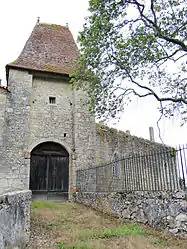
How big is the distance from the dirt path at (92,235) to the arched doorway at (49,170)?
15.3 ft

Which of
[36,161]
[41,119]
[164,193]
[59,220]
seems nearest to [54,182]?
[36,161]

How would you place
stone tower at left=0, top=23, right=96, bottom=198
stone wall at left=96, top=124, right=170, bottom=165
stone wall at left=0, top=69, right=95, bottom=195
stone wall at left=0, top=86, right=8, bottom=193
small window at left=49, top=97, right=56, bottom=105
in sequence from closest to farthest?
1. stone wall at left=0, top=86, right=8, bottom=193
2. stone wall at left=0, top=69, right=95, bottom=195
3. stone tower at left=0, top=23, right=96, bottom=198
4. small window at left=49, top=97, right=56, bottom=105
5. stone wall at left=96, top=124, right=170, bottom=165

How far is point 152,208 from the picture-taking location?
6.39m

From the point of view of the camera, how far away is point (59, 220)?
760 cm

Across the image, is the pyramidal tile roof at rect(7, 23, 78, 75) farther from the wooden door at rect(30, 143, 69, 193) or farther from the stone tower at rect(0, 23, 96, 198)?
the wooden door at rect(30, 143, 69, 193)

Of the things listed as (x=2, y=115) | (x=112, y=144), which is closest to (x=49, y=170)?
(x=2, y=115)

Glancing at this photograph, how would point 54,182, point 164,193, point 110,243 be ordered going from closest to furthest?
point 110,243 → point 164,193 → point 54,182

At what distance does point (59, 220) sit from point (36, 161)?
222 inches

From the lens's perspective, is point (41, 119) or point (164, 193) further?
point (41, 119)

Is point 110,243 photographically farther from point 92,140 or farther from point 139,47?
point 92,140

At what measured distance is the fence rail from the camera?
20.1 feet

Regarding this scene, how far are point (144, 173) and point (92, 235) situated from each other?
8.45 ft

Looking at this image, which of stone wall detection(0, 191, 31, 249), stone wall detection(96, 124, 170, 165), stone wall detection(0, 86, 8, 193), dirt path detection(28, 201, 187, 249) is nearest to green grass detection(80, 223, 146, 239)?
dirt path detection(28, 201, 187, 249)

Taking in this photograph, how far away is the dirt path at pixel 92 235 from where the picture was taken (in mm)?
4926
